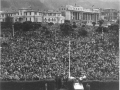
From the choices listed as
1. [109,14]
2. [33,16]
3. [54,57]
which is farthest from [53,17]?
[54,57]

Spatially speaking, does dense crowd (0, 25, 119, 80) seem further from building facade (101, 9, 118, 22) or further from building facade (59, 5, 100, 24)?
building facade (101, 9, 118, 22)

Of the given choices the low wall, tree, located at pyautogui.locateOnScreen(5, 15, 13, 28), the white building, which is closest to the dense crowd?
the low wall

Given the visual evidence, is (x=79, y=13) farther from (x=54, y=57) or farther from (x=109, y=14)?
(x=54, y=57)

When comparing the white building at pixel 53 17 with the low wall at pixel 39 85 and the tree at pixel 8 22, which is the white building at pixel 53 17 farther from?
the low wall at pixel 39 85

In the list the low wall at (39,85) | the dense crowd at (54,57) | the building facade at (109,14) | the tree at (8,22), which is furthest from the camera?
the building facade at (109,14)

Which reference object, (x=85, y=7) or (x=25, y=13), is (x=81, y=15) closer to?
(x=85, y=7)

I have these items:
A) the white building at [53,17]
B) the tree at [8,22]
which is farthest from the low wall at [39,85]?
the white building at [53,17]
